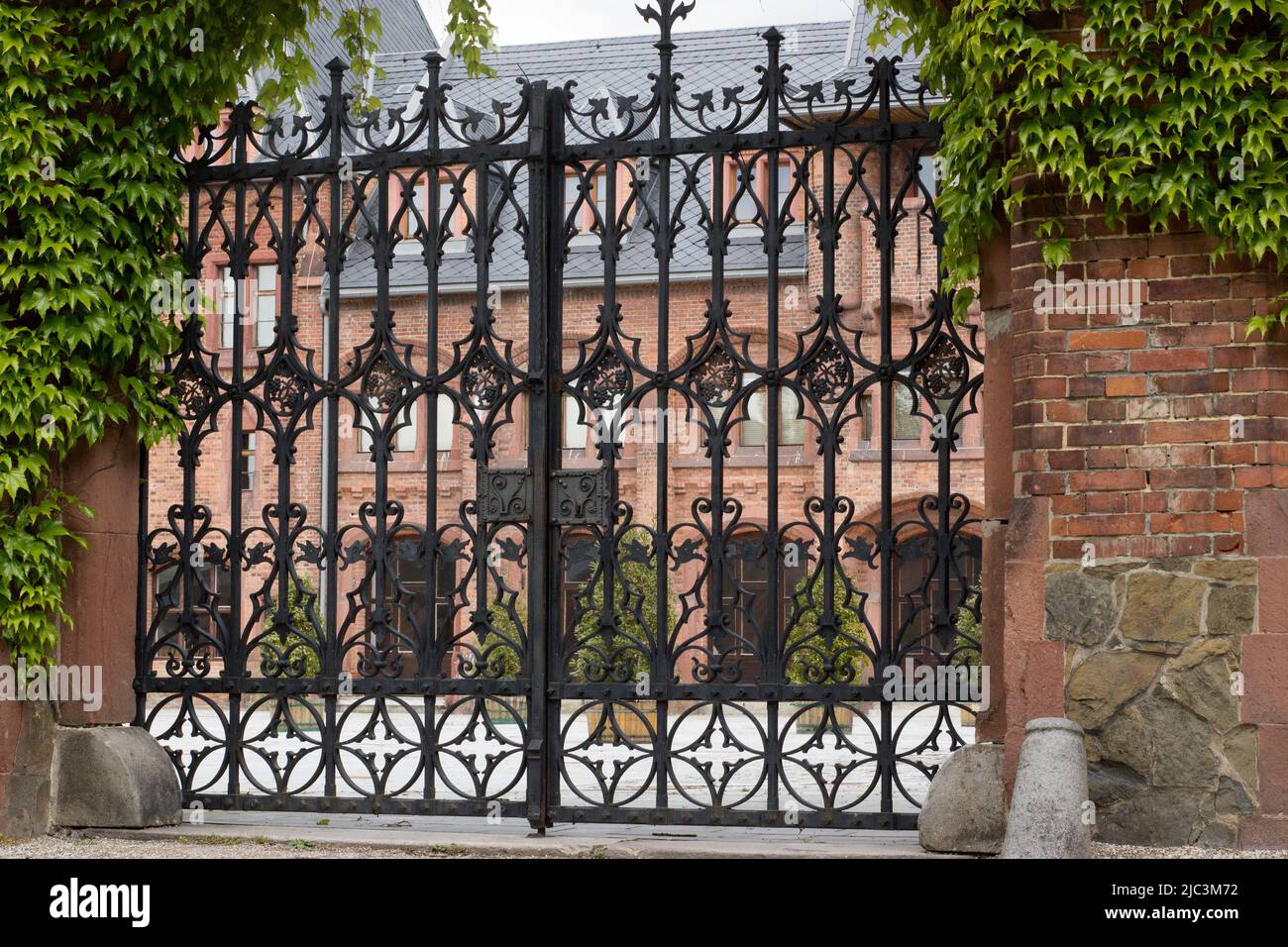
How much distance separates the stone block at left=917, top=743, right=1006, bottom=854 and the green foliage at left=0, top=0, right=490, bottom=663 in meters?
3.96

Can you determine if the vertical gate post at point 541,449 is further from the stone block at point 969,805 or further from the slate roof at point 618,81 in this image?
the slate roof at point 618,81

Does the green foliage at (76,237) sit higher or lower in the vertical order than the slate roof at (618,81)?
lower

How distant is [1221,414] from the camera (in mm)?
5469

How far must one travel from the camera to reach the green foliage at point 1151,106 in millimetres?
5340

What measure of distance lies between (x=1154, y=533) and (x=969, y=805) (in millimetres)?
1339

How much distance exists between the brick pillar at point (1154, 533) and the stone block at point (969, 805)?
308mm

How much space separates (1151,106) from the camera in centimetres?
548

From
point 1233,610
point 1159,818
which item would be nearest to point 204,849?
point 1159,818

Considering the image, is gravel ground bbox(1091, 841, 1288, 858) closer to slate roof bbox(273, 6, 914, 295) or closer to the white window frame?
A: slate roof bbox(273, 6, 914, 295)

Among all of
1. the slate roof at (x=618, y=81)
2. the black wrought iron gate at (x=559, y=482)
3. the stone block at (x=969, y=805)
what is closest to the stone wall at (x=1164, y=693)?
the stone block at (x=969, y=805)

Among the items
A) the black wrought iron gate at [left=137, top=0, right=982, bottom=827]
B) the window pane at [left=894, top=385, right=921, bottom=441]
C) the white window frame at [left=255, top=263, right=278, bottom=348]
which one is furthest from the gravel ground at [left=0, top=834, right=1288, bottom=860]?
the white window frame at [left=255, top=263, right=278, bottom=348]

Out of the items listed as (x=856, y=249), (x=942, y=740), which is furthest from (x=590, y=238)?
(x=942, y=740)

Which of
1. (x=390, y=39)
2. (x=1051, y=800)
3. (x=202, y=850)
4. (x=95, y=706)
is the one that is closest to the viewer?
(x=1051, y=800)

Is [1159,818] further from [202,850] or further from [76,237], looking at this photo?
[76,237]
